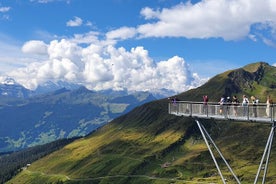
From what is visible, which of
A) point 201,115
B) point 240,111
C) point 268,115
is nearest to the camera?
point 268,115

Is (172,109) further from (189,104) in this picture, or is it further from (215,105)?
(215,105)

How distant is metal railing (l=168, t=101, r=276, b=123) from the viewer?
3575cm

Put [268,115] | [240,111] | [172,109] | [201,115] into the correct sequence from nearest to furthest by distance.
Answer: [268,115], [240,111], [201,115], [172,109]

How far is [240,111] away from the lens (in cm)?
3922

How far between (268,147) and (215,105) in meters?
6.76

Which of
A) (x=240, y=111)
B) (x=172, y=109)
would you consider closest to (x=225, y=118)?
(x=240, y=111)

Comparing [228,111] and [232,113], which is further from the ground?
[228,111]

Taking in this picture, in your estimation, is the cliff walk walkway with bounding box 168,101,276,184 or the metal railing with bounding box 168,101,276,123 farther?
the metal railing with bounding box 168,101,276,123

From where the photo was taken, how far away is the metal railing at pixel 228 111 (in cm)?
3575

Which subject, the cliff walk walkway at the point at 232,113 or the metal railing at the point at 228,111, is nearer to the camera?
the cliff walk walkway at the point at 232,113

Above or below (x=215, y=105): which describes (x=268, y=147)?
below

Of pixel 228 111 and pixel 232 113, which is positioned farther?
pixel 228 111

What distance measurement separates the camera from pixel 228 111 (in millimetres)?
40875

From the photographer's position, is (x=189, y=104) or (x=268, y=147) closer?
(x=268, y=147)
